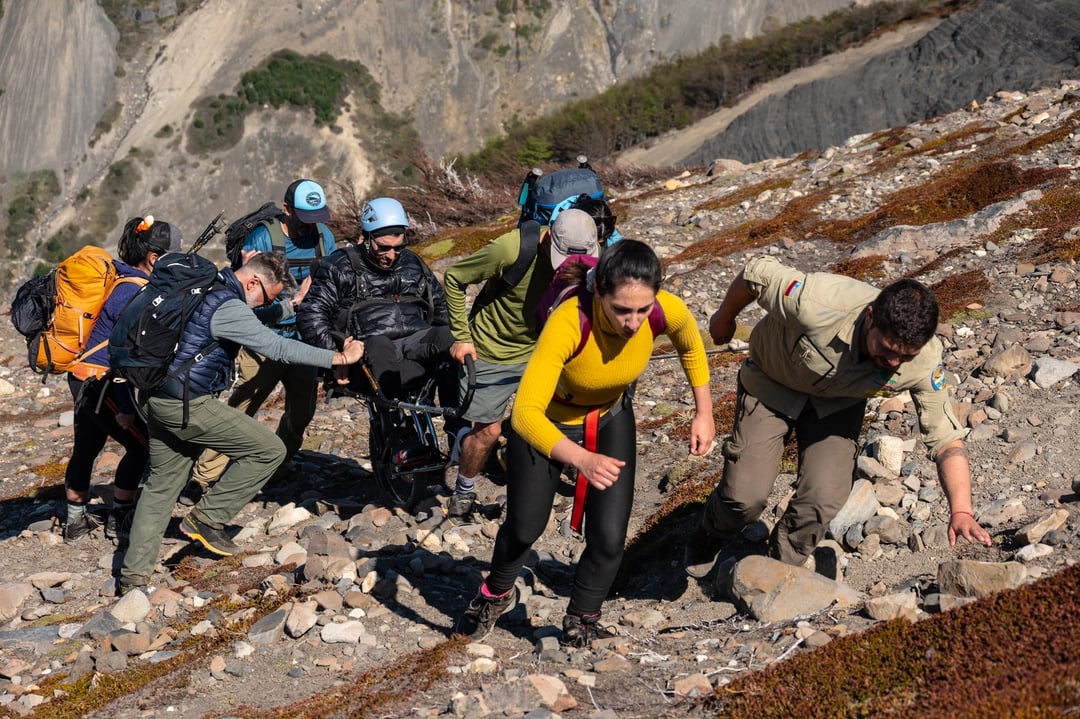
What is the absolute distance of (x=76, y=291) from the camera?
799 centimetres

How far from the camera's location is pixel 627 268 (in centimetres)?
465

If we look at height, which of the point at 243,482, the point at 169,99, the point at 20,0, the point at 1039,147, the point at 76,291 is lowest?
the point at 1039,147

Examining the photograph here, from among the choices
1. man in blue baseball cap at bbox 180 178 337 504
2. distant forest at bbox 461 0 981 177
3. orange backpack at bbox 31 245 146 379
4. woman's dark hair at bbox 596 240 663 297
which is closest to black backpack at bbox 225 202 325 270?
man in blue baseball cap at bbox 180 178 337 504

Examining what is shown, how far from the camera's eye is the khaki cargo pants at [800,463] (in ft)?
19.7

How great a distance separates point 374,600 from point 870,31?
3008 inches

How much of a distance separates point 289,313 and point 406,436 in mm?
1587

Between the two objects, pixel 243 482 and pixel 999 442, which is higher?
pixel 243 482

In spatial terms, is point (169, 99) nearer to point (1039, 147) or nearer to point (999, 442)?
point (1039, 147)

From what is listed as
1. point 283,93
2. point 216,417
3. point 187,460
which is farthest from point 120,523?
point 283,93

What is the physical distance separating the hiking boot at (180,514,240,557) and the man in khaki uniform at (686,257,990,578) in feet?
12.5

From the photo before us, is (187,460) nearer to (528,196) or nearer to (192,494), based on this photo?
(192,494)

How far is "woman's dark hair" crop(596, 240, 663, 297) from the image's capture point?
4648 mm

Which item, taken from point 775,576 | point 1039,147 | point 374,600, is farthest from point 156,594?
point 1039,147

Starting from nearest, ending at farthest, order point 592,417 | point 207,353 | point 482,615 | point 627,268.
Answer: point 627,268, point 592,417, point 482,615, point 207,353
